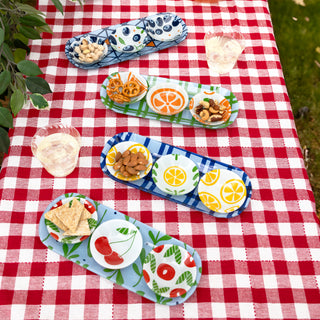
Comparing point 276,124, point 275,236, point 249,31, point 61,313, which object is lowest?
point 61,313

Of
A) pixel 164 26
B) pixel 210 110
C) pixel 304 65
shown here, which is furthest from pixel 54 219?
pixel 304 65

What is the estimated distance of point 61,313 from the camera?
45.3 inches

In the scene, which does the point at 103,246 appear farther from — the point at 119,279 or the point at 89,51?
the point at 89,51

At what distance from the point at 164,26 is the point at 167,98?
0.46 metres

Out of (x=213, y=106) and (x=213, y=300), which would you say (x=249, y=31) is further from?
(x=213, y=300)

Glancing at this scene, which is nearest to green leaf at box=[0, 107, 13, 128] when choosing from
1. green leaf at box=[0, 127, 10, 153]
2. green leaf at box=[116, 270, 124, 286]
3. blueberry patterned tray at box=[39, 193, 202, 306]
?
green leaf at box=[0, 127, 10, 153]

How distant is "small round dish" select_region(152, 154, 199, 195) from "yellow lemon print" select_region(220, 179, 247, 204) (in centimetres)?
12

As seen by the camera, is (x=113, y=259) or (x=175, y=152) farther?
(x=175, y=152)

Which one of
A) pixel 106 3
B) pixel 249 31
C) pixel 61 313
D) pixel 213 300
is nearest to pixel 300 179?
pixel 213 300

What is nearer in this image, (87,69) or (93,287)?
(93,287)

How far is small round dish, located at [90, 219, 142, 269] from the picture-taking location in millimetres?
1212

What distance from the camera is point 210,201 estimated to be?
133cm

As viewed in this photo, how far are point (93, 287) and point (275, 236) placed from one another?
714 millimetres

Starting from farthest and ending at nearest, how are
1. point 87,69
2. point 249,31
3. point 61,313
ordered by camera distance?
point 249,31 → point 87,69 → point 61,313
